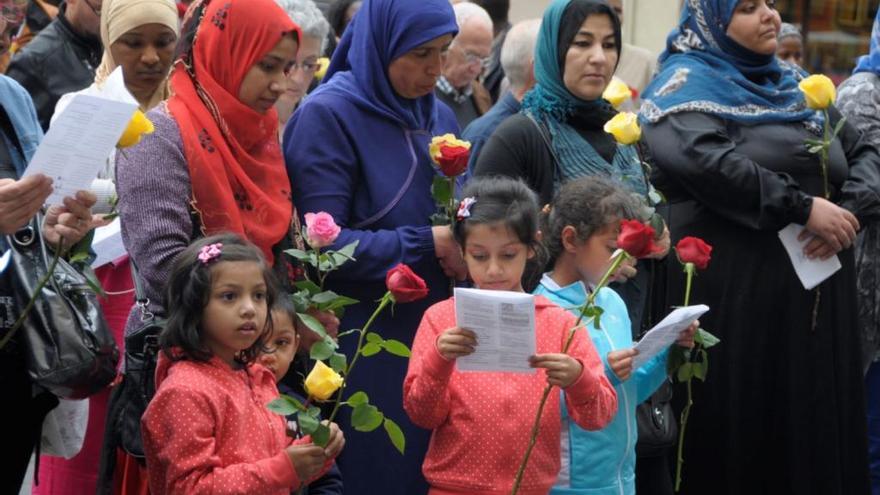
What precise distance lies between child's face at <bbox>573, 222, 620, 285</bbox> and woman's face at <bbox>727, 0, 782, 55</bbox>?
1650 mm

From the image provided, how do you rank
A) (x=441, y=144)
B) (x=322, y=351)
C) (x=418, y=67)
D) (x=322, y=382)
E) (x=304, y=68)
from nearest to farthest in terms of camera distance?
(x=322, y=382)
(x=322, y=351)
(x=441, y=144)
(x=418, y=67)
(x=304, y=68)

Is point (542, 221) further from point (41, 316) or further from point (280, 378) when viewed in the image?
point (41, 316)

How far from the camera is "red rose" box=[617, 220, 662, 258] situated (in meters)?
4.16

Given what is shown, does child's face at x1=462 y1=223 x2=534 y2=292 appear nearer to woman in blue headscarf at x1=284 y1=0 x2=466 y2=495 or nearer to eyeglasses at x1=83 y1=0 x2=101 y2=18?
woman in blue headscarf at x1=284 y1=0 x2=466 y2=495

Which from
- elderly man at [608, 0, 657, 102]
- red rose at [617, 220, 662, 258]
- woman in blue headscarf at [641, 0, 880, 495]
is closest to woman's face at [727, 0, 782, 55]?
woman in blue headscarf at [641, 0, 880, 495]

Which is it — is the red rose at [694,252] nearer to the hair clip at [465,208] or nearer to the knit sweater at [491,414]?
the knit sweater at [491,414]

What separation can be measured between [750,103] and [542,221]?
1506 millimetres

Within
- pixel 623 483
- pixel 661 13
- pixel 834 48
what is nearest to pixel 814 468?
pixel 623 483

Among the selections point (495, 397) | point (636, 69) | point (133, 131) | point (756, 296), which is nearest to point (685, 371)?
point (495, 397)

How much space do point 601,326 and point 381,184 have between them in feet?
2.72

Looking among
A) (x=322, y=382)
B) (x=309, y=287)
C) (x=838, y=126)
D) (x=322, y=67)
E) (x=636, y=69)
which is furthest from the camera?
(x=636, y=69)

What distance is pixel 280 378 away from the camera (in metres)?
4.70

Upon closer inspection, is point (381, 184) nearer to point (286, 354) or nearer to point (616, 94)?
point (286, 354)

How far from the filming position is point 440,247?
16.3 ft
